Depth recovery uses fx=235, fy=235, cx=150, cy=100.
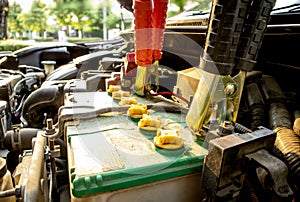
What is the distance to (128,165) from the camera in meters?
0.76

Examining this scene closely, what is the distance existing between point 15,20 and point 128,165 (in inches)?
910

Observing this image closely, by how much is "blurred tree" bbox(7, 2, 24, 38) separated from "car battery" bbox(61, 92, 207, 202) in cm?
2156

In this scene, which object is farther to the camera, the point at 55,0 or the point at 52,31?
the point at 52,31

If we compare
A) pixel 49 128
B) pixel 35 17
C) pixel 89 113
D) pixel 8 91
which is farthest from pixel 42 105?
pixel 35 17

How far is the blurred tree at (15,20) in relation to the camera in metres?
19.0

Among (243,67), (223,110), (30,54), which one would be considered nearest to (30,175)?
(223,110)

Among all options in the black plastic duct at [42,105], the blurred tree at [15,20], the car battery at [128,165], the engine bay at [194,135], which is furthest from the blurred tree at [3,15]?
the blurred tree at [15,20]

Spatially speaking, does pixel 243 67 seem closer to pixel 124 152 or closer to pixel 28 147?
pixel 124 152

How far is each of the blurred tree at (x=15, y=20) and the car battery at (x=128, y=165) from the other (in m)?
21.6

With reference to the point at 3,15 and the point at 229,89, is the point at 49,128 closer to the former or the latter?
the point at 229,89

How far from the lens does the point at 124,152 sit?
85 centimetres

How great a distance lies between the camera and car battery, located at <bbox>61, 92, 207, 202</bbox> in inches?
28.0

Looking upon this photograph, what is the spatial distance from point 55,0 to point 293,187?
1645 centimetres

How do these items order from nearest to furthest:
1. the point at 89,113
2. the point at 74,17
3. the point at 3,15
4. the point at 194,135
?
the point at 194,135 < the point at 89,113 < the point at 3,15 < the point at 74,17
